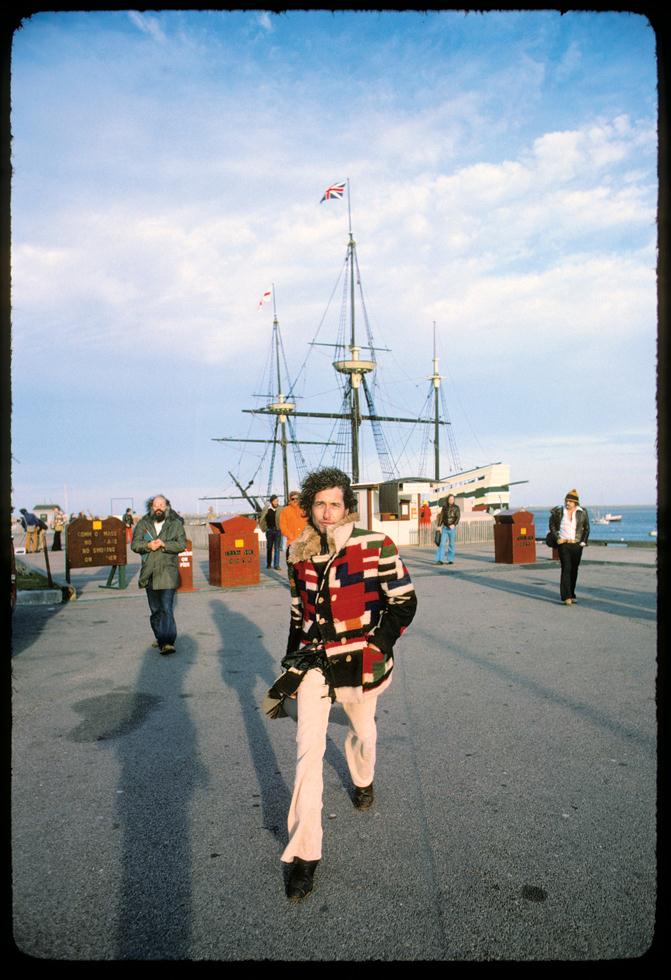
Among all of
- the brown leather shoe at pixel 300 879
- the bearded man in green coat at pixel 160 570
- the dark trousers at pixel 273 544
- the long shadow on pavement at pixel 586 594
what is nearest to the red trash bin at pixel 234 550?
the dark trousers at pixel 273 544

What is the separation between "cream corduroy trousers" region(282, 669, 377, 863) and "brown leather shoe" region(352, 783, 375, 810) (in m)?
0.18

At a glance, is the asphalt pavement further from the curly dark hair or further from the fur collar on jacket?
the curly dark hair

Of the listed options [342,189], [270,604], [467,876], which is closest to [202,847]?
[467,876]

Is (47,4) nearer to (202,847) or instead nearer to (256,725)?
(202,847)

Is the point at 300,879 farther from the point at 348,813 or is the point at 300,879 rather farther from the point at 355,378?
the point at 355,378

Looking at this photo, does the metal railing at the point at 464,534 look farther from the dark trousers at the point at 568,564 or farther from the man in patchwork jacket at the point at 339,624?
the man in patchwork jacket at the point at 339,624

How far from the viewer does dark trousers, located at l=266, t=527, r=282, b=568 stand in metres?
15.0

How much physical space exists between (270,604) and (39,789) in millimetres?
6750

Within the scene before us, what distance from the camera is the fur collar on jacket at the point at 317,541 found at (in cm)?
302

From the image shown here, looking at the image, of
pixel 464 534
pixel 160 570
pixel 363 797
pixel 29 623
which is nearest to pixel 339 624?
pixel 363 797

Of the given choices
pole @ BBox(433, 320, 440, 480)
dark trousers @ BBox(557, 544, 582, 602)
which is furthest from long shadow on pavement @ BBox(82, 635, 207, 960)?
pole @ BBox(433, 320, 440, 480)

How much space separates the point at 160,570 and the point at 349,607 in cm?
425

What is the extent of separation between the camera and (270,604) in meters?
10.2

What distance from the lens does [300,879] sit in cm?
250
